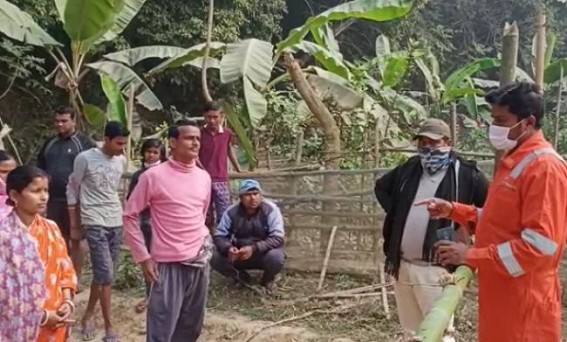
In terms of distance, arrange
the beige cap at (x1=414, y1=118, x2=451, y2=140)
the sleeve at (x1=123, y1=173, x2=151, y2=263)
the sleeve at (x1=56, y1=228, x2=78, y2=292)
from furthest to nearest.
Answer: the sleeve at (x1=123, y1=173, x2=151, y2=263), the beige cap at (x1=414, y1=118, x2=451, y2=140), the sleeve at (x1=56, y1=228, x2=78, y2=292)

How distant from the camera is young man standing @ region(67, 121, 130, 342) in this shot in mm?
4938

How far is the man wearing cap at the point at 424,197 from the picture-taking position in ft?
11.6

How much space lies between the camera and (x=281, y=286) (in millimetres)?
6004

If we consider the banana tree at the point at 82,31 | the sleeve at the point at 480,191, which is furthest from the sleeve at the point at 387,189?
the banana tree at the point at 82,31

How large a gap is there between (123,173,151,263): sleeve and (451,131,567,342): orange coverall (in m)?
1.94

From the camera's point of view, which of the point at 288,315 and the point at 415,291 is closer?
the point at 415,291

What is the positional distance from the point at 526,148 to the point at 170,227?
212cm

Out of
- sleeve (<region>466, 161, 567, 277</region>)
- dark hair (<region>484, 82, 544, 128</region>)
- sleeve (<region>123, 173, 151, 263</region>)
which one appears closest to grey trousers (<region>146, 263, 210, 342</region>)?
sleeve (<region>123, 173, 151, 263</region>)

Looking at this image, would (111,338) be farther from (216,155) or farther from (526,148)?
(526,148)

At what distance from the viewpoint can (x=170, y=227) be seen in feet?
13.1

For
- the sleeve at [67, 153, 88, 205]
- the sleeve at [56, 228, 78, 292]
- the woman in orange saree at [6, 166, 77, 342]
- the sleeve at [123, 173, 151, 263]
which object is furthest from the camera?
the sleeve at [67, 153, 88, 205]

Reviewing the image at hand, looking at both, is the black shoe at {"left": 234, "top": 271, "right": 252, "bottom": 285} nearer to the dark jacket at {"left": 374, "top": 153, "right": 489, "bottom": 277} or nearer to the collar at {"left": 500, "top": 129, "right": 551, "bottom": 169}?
the dark jacket at {"left": 374, "top": 153, "right": 489, "bottom": 277}

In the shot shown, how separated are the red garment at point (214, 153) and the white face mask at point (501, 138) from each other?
148 inches

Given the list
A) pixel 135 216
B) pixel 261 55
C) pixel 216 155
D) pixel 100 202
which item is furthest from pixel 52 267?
pixel 261 55
